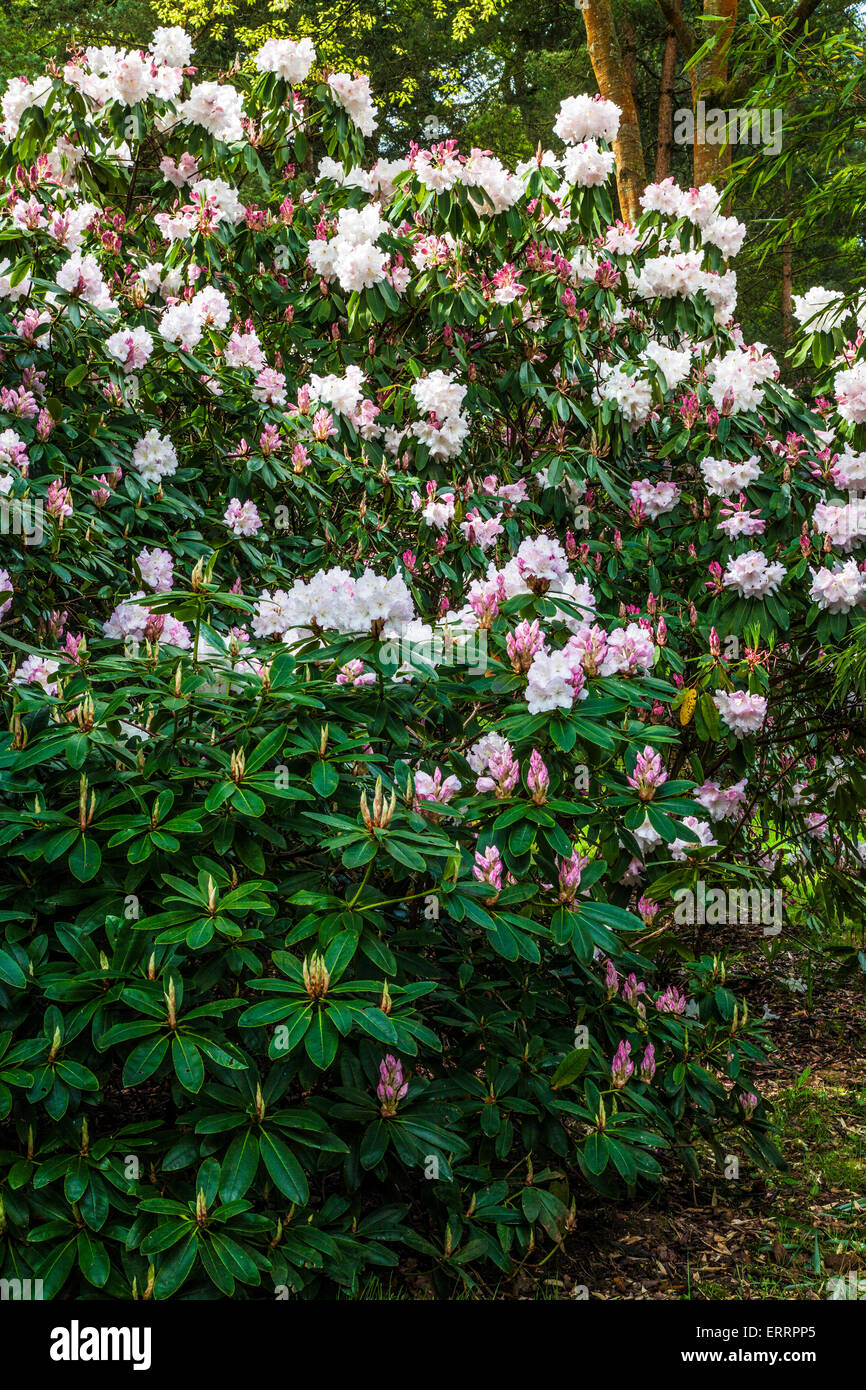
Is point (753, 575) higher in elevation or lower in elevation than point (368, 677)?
higher

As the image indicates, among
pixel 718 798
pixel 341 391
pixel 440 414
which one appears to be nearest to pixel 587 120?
pixel 440 414

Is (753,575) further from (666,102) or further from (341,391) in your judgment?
(666,102)

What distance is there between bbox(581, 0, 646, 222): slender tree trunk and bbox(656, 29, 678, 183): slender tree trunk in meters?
2.47

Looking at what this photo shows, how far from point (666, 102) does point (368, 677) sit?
32.9 ft

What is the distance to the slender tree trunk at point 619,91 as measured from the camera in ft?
24.1

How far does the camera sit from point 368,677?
2.18 meters

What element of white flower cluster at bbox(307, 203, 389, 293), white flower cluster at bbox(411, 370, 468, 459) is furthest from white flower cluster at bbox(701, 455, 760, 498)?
white flower cluster at bbox(307, 203, 389, 293)

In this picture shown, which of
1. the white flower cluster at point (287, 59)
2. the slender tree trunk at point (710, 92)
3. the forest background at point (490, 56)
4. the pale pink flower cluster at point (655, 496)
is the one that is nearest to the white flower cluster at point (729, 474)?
the pale pink flower cluster at point (655, 496)

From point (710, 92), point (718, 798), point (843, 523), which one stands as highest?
point (710, 92)

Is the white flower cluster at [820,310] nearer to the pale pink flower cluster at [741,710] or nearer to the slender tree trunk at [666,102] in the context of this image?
the pale pink flower cluster at [741,710]

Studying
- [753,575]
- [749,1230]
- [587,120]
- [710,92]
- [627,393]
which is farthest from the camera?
[710,92]

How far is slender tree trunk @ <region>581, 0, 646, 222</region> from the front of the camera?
733 cm

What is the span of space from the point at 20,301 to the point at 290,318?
1083 millimetres

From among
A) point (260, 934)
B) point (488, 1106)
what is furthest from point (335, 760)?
point (488, 1106)
